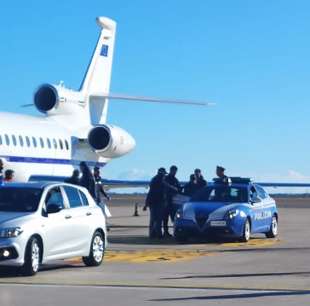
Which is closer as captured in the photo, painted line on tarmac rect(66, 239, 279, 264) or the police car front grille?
painted line on tarmac rect(66, 239, 279, 264)

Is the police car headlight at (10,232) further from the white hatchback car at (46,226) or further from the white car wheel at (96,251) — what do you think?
the white car wheel at (96,251)

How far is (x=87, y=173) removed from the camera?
74.2 ft

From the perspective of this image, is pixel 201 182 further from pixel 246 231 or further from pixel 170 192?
pixel 246 231

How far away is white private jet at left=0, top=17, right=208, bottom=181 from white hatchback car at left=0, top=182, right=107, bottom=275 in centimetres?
1525

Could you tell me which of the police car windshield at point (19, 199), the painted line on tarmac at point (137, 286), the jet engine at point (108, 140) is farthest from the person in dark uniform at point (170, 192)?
the jet engine at point (108, 140)

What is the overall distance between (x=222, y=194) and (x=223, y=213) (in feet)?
4.43

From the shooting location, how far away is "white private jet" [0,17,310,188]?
31.6 metres

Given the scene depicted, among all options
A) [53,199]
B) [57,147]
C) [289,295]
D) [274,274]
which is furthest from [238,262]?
[57,147]

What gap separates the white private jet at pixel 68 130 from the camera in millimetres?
31531

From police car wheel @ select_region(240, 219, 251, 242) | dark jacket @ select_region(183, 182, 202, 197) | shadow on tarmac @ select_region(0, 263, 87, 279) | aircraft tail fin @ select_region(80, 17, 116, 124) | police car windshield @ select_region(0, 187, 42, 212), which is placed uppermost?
aircraft tail fin @ select_region(80, 17, 116, 124)

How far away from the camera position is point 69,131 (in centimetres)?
3562

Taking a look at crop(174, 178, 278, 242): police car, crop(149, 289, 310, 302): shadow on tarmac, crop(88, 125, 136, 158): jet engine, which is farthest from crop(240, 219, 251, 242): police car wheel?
crop(88, 125, 136, 158): jet engine

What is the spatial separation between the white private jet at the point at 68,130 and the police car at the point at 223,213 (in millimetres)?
10452

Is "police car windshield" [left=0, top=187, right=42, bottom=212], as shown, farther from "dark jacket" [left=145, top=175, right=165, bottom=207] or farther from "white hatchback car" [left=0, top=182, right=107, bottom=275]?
"dark jacket" [left=145, top=175, right=165, bottom=207]
